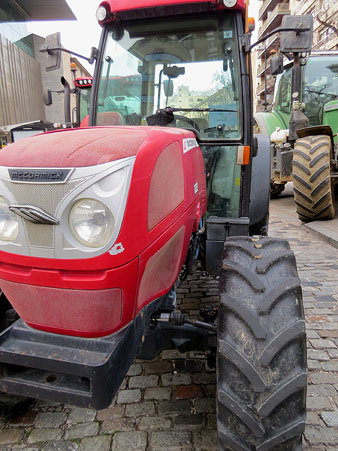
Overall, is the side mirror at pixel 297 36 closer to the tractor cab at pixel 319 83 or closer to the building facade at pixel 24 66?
the tractor cab at pixel 319 83

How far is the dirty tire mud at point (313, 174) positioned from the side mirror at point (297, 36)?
3.61 meters

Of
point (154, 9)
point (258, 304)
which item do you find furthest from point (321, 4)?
point (258, 304)

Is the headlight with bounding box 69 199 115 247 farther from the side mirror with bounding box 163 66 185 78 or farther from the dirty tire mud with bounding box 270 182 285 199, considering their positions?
the dirty tire mud with bounding box 270 182 285 199

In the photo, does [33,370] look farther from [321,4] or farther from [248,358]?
[321,4]

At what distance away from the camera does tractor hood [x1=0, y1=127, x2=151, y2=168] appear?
4.21 ft

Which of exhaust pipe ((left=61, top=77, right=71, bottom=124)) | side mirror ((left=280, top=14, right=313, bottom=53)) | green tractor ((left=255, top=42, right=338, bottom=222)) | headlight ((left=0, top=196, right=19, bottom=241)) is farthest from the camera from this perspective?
green tractor ((left=255, top=42, right=338, bottom=222))

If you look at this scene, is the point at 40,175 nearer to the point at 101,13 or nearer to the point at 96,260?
the point at 96,260

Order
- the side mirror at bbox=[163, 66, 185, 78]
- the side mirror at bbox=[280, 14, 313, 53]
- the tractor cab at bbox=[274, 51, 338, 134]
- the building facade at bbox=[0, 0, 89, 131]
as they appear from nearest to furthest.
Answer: the side mirror at bbox=[280, 14, 313, 53], the side mirror at bbox=[163, 66, 185, 78], the tractor cab at bbox=[274, 51, 338, 134], the building facade at bbox=[0, 0, 89, 131]

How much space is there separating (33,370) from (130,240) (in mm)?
734

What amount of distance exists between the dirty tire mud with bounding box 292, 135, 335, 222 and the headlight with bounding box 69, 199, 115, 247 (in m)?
5.11

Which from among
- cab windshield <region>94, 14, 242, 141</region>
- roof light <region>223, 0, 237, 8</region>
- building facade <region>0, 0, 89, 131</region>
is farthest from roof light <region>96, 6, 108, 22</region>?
building facade <region>0, 0, 89, 131</region>

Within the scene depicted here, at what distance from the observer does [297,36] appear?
7.72ft

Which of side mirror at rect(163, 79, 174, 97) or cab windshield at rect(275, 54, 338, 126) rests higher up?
cab windshield at rect(275, 54, 338, 126)

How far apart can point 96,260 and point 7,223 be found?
1.30 feet
